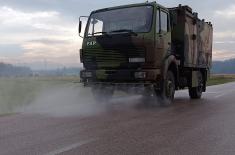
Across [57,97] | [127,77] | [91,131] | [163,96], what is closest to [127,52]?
[127,77]

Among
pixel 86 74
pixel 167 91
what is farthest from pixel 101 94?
pixel 167 91

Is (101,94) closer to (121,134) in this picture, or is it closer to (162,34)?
(162,34)

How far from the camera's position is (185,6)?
14641 mm

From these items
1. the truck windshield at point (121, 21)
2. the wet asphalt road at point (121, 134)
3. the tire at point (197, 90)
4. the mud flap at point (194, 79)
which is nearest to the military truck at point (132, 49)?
the truck windshield at point (121, 21)

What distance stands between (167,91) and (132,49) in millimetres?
1842

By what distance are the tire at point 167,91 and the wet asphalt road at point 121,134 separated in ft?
5.23

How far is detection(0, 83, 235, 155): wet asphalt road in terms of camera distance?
6.26 meters

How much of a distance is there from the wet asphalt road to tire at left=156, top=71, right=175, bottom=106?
1595mm

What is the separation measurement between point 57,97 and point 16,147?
1051 centimetres

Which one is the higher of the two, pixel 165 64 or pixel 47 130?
pixel 165 64

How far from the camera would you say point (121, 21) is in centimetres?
1250

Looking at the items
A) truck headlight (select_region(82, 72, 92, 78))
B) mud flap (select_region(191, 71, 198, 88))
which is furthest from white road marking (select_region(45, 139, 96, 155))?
mud flap (select_region(191, 71, 198, 88))

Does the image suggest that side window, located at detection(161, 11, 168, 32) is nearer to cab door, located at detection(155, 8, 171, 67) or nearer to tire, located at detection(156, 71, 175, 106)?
cab door, located at detection(155, 8, 171, 67)

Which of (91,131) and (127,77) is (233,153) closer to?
(91,131)
